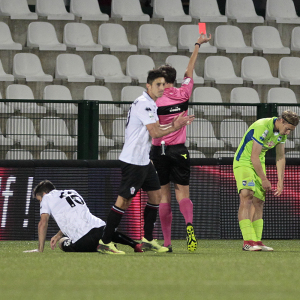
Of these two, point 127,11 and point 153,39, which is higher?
point 127,11

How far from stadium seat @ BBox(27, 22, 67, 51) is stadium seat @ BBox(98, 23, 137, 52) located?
97 centimetres

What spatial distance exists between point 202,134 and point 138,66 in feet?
12.3

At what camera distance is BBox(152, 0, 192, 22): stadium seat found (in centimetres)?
1499

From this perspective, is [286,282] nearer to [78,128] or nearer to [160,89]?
[160,89]

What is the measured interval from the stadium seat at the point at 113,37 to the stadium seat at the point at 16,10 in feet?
4.63

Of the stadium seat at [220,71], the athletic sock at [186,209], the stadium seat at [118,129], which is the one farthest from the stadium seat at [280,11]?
the athletic sock at [186,209]

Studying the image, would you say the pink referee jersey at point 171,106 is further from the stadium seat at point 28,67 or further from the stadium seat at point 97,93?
the stadium seat at point 28,67

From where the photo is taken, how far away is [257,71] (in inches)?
558

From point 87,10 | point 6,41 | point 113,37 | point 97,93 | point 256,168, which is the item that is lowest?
point 256,168

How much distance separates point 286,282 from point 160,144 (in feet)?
10.6

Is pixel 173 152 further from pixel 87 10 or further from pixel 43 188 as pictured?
pixel 87 10

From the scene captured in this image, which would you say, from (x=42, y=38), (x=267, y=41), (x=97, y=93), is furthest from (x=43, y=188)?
(x=267, y=41)

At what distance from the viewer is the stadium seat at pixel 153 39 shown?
46.5ft

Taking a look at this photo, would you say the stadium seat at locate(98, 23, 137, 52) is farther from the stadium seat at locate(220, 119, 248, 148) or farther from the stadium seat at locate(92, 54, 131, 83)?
the stadium seat at locate(220, 119, 248, 148)
